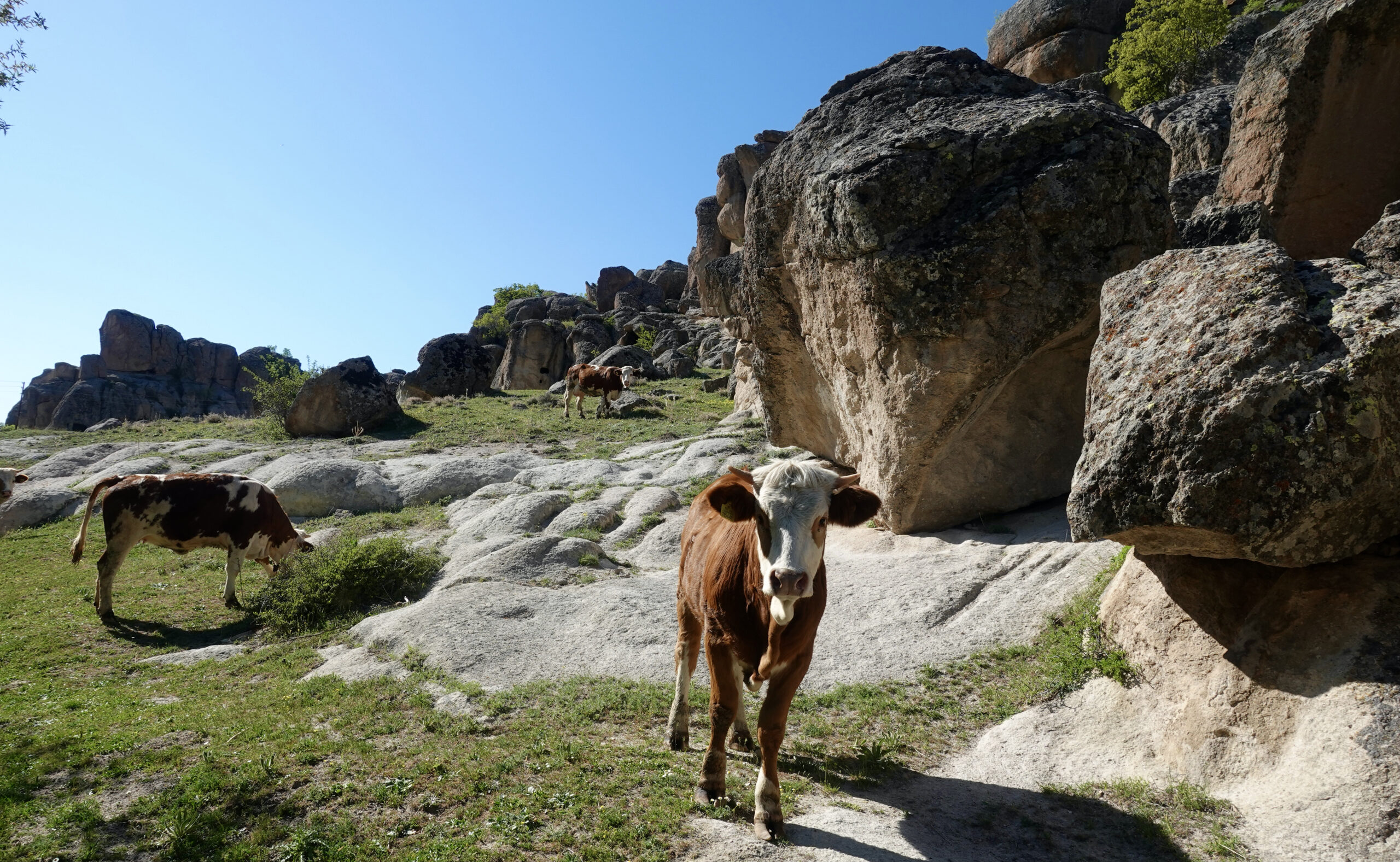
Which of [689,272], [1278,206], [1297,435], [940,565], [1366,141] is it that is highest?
[689,272]

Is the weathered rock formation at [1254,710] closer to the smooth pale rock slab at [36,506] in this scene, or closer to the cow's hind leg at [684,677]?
the cow's hind leg at [684,677]

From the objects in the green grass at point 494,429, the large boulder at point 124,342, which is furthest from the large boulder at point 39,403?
the green grass at point 494,429

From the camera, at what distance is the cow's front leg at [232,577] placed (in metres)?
12.2

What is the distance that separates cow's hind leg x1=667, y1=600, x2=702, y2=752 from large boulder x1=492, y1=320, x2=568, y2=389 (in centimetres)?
4133

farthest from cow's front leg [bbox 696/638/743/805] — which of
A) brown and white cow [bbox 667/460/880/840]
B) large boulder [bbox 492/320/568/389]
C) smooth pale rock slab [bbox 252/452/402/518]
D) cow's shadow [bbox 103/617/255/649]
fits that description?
large boulder [bbox 492/320/568/389]

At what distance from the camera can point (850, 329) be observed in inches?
452

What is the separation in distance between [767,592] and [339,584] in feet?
29.6

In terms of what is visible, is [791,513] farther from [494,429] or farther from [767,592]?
[494,429]

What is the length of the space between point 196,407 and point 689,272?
43579mm

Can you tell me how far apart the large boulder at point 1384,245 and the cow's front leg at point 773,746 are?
599cm

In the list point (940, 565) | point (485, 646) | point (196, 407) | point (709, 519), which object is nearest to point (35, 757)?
point (485, 646)

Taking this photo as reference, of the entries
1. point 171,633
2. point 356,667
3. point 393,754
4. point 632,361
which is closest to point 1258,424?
point 393,754

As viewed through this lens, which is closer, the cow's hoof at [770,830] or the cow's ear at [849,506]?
the cow's hoof at [770,830]

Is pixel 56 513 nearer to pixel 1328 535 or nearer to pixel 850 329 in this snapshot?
pixel 850 329
